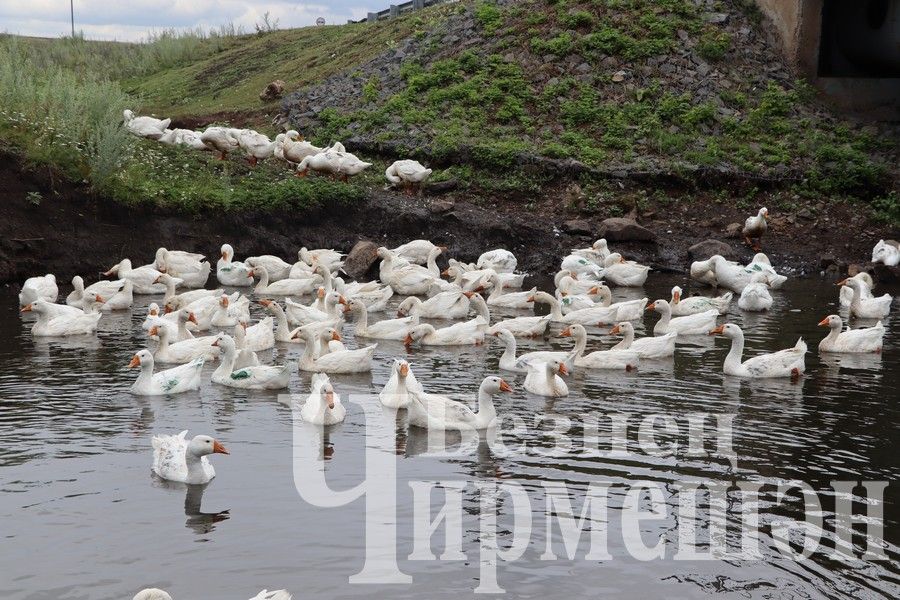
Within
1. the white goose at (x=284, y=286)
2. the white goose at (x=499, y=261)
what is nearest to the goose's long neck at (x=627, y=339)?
the white goose at (x=499, y=261)

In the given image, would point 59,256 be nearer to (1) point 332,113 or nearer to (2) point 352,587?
(1) point 332,113

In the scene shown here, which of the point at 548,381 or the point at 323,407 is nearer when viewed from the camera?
the point at 323,407

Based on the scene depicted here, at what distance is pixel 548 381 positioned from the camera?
1367 cm

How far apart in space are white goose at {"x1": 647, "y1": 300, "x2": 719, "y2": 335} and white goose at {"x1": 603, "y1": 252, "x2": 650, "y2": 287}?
3941mm

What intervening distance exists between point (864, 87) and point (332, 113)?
45.6 ft

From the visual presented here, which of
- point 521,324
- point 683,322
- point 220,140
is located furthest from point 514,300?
point 220,140

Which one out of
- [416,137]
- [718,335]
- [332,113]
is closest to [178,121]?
[332,113]

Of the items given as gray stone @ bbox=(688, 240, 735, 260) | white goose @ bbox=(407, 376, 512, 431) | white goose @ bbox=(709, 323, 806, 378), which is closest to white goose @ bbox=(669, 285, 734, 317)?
white goose @ bbox=(709, 323, 806, 378)

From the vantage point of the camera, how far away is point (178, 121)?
3048cm

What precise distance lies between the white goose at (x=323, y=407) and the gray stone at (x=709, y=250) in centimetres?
1306

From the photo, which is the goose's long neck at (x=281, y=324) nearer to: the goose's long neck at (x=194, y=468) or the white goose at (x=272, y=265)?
the white goose at (x=272, y=265)

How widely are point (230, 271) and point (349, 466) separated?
1073 centimetres

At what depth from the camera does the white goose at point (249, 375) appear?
1377 centimetres

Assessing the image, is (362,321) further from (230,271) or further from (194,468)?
(194,468)
